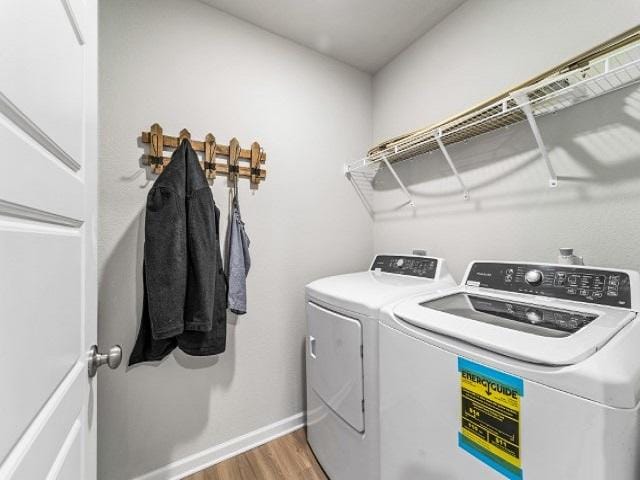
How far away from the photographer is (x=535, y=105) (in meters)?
1.21

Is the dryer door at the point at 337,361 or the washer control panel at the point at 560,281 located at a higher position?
the washer control panel at the point at 560,281

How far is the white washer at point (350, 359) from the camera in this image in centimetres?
114

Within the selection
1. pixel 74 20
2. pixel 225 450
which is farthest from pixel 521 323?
pixel 225 450

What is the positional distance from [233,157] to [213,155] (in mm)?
118

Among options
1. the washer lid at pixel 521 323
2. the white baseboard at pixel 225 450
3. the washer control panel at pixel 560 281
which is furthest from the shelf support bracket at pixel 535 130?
the white baseboard at pixel 225 450

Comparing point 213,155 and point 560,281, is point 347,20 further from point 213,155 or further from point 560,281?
point 560,281

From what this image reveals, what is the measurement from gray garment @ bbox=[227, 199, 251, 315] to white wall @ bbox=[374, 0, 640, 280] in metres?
1.16

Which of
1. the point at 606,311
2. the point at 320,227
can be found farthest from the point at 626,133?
the point at 320,227

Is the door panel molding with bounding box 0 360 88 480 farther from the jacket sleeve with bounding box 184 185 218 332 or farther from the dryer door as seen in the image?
the dryer door

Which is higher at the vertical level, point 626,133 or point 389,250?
point 626,133

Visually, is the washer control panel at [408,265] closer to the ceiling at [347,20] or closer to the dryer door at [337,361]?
the dryer door at [337,361]

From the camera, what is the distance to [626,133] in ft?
3.42

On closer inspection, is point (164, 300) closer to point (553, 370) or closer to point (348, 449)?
point (348, 449)

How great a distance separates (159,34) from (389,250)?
202 cm
